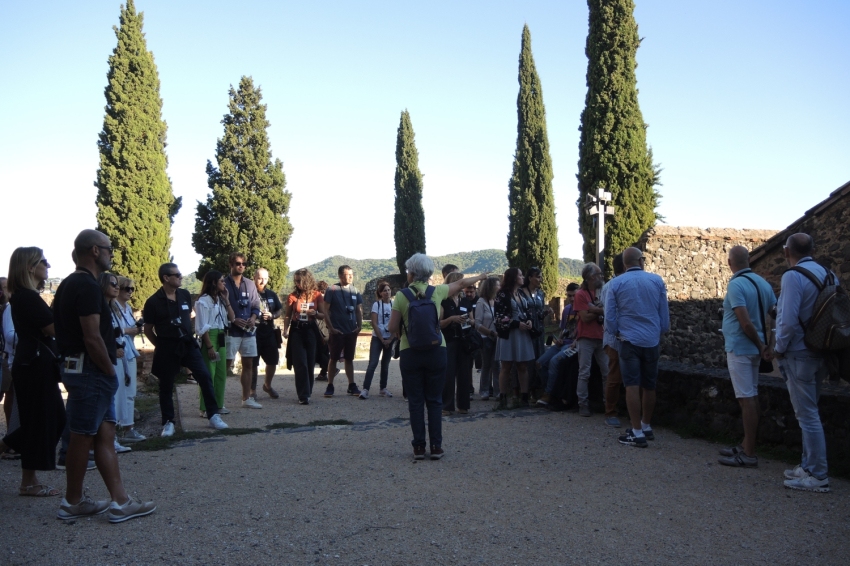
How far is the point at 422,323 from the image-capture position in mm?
6012

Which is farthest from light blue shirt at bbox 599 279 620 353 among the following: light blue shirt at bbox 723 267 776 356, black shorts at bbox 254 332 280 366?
black shorts at bbox 254 332 280 366

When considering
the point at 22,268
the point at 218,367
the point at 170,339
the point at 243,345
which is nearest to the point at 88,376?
the point at 22,268

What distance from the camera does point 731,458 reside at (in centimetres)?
573

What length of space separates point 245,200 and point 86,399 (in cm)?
2438

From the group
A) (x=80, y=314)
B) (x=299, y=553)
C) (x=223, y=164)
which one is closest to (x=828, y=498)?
(x=299, y=553)

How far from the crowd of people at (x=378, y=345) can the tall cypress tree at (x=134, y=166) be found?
14.4 meters

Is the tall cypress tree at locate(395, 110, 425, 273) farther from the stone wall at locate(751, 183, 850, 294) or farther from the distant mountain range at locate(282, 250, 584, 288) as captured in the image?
the distant mountain range at locate(282, 250, 584, 288)

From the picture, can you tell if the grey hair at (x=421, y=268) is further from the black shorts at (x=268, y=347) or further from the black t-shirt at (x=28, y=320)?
the black shorts at (x=268, y=347)

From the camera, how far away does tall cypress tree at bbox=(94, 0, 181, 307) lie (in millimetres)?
23219

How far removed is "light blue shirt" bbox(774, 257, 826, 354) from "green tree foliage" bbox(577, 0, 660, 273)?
48.0ft

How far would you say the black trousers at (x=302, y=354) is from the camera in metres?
9.62

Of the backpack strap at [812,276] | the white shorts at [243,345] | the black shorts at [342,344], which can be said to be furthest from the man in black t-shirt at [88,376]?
the black shorts at [342,344]

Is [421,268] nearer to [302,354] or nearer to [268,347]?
[302,354]

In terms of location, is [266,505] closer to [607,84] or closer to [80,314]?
[80,314]
